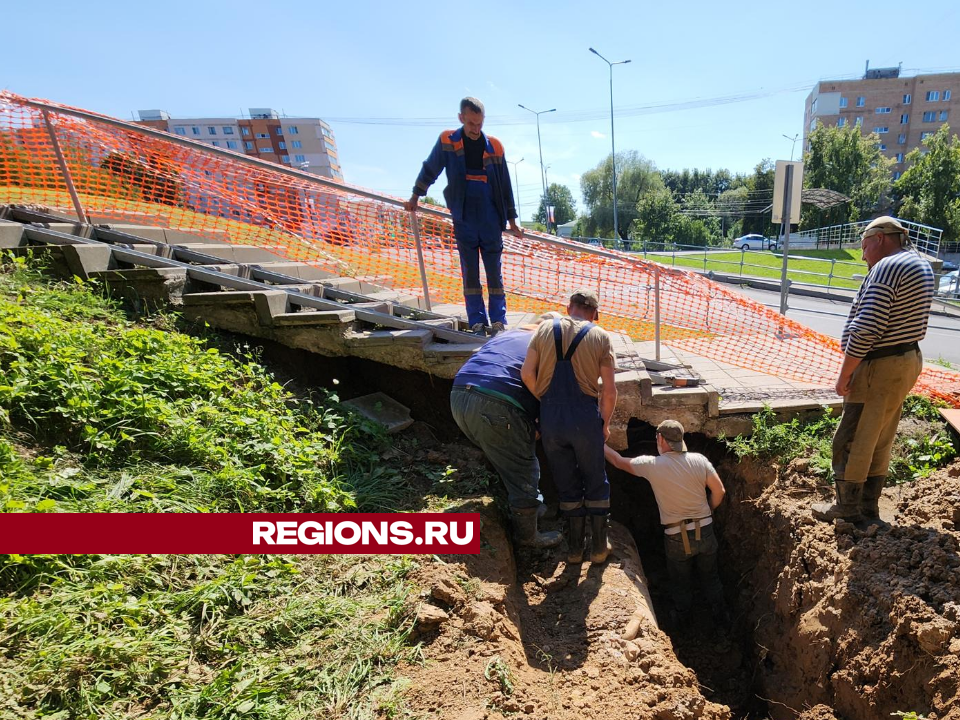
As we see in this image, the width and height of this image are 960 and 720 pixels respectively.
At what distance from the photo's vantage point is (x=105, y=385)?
2.93 meters

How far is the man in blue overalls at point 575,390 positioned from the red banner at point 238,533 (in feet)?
2.45

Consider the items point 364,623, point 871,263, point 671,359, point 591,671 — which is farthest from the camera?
point 671,359

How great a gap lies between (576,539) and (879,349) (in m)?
2.15

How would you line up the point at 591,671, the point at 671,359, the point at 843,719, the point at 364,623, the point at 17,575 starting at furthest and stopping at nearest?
the point at 671,359, the point at 843,719, the point at 591,671, the point at 364,623, the point at 17,575

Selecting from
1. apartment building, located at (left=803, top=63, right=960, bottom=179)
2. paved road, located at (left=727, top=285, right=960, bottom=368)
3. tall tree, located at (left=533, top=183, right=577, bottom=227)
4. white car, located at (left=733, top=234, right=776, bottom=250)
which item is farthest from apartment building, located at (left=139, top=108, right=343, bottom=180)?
paved road, located at (left=727, top=285, right=960, bottom=368)

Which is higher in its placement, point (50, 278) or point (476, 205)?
point (476, 205)

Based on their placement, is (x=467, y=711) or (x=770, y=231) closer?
(x=467, y=711)

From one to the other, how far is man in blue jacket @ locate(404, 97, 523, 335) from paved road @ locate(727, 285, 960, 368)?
624cm

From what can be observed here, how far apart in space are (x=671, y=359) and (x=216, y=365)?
408 cm

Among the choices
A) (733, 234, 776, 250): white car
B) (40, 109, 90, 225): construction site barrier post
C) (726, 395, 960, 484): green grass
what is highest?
(40, 109, 90, 225): construction site barrier post

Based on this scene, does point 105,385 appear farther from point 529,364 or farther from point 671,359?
point 671,359

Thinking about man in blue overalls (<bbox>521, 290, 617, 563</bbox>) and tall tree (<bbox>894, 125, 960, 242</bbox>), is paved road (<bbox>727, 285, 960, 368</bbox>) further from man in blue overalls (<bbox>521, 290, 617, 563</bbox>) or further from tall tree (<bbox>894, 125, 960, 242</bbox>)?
tall tree (<bbox>894, 125, 960, 242</bbox>)

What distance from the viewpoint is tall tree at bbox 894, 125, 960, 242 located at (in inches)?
1057

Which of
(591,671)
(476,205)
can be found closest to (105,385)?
(476,205)
